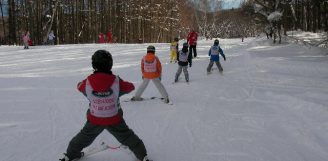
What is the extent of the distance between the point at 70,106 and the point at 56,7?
1696 inches

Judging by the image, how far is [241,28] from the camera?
11512 centimetres

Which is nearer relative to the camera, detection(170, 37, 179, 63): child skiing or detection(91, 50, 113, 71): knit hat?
detection(91, 50, 113, 71): knit hat

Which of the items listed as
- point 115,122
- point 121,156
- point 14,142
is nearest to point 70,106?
point 14,142

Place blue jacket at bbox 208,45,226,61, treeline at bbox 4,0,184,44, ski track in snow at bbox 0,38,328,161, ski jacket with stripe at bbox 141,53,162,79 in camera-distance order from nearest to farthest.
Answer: ski track in snow at bbox 0,38,328,161 → ski jacket with stripe at bbox 141,53,162,79 → blue jacket at bbox 208,45,226,61 → treeline at bbox 4,0,184,44

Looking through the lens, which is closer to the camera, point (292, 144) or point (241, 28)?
point (292, 144)

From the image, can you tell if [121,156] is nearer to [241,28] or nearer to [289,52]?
[289,52]

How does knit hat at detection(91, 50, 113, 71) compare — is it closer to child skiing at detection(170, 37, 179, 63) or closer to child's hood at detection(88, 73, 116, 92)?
child's hood at detection(88, 73, 116, 92)

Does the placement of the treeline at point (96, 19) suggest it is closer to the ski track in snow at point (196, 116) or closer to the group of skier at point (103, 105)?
the ski track in snow at point (196, 116)

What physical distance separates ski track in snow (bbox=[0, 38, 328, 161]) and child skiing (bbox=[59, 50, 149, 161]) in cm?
69

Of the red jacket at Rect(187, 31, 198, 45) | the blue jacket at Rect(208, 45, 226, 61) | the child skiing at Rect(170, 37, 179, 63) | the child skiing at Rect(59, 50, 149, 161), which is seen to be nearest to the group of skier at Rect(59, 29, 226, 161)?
the child skiing at Rect(59, 50, 149, 161)

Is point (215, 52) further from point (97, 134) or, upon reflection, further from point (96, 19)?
point (96, 19)

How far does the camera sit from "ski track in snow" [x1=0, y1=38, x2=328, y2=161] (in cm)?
618

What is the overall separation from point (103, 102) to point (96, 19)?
2418 inches

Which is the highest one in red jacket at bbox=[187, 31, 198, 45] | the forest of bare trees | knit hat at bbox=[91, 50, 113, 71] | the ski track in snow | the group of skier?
the forest of bare trees
